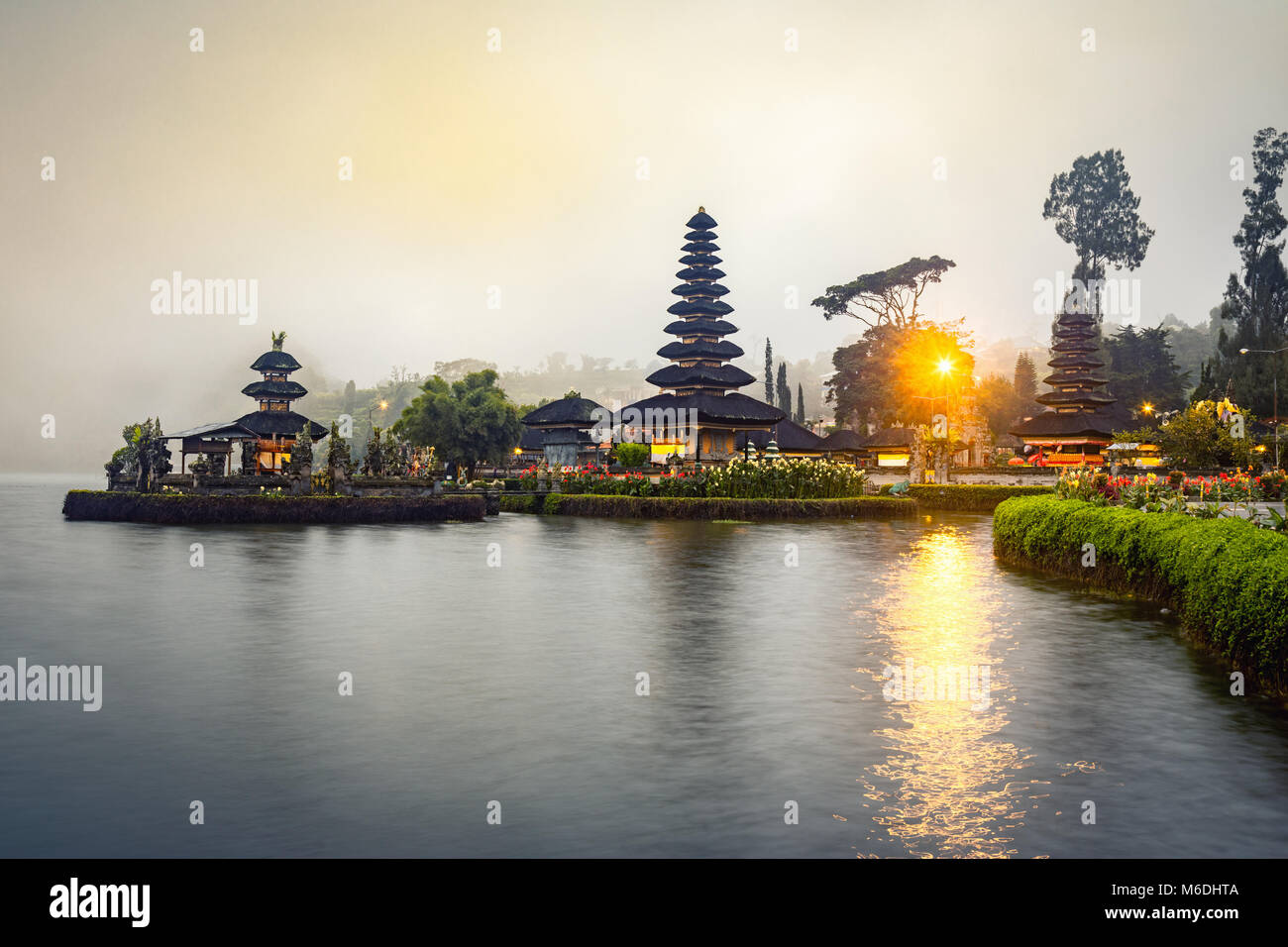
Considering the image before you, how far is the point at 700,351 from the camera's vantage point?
248 feet

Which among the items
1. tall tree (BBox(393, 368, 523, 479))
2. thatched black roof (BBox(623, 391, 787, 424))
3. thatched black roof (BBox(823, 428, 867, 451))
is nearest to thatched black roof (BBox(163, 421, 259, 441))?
tall tree (BBox(393, 368, 523, 479))

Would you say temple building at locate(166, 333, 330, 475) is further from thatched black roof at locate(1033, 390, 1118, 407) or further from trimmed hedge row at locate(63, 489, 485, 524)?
thatched black roof at locate(1033, 390, 1118, 407)

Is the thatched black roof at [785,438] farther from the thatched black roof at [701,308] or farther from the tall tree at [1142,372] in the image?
the tall tree at [1142,372]

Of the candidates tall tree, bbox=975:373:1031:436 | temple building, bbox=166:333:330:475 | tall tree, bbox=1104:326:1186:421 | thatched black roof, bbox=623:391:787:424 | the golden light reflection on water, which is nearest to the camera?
the golden light reflection on water

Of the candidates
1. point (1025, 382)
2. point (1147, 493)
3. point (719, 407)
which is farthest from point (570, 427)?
point (1025, 382)

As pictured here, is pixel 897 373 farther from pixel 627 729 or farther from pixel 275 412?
pixel 627 729

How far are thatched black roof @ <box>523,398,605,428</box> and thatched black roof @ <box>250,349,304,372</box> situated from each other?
660 inches

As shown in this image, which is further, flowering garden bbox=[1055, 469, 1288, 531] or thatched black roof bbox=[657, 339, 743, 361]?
thatched black roof bbox=[657, 339, 743, 361]

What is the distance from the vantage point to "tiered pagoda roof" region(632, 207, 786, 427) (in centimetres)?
7250

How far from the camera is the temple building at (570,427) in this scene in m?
75.9

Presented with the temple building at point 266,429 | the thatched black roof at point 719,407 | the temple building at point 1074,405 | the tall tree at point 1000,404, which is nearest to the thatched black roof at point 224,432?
the temple building at point 266,429

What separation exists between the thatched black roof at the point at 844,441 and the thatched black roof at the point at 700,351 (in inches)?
428

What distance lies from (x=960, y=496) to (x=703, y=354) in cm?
2589
